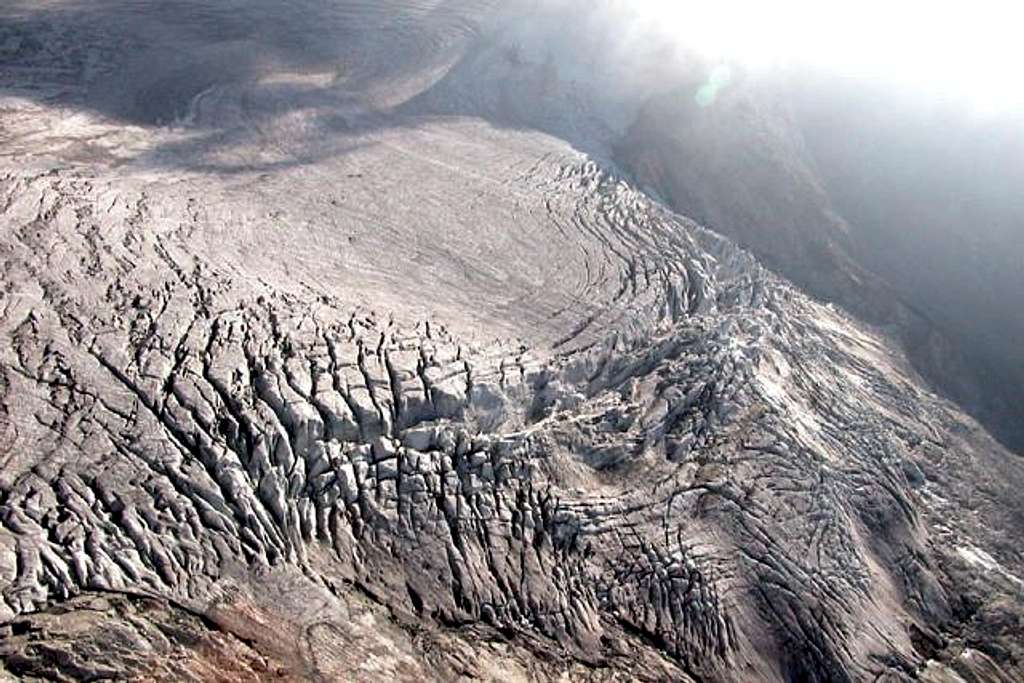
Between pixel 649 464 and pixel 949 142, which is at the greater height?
pixel 949 142

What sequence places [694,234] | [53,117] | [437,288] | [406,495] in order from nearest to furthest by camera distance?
[406,495]
[437,288]
[53,117]
[694,234]

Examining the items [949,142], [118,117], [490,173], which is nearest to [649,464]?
[490,173]

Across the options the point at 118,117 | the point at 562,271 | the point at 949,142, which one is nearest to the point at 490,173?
the point at 562,271

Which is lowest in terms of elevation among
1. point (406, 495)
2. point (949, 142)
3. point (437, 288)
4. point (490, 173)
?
point (406, 495)

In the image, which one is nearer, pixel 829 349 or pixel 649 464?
pixel 649 464

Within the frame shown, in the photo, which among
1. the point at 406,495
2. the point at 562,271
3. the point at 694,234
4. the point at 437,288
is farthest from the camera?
the point at 694,234

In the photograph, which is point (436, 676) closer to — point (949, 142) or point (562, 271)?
point (562, 271)
